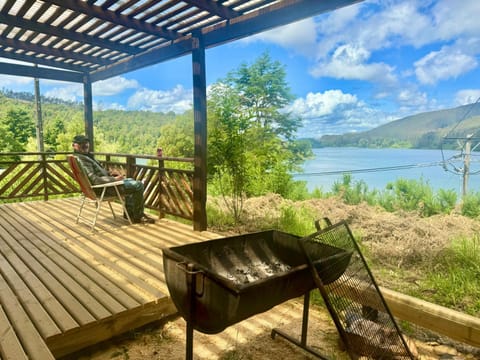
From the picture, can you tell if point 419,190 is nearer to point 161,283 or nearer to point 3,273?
point 161,283

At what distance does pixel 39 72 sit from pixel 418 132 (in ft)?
31.1

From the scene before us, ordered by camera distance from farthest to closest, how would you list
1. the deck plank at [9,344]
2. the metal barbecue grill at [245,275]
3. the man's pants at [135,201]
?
the man's pants at [135,201] → the deck plank at [9,344] → the metal barbecue grill at [245,275]

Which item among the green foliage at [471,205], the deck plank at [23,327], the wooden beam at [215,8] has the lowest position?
the deck plank at [23,327]

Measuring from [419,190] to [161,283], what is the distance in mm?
4725

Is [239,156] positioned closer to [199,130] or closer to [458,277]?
[199,130]

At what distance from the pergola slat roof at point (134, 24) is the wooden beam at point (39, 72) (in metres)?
0.09

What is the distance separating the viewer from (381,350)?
179cm

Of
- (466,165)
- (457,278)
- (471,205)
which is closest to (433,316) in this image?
(457,278)

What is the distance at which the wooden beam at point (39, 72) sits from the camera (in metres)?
5.02

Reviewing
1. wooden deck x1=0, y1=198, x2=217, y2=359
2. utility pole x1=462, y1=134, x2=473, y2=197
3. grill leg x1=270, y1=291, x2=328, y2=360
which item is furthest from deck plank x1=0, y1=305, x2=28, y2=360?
utility pole x1=462, y1=134, x2=473, y2=197

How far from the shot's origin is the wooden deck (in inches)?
67.5

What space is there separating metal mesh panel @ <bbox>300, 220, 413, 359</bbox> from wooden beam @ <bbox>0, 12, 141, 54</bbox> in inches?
148

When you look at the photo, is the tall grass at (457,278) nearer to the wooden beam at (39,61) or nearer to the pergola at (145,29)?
the pergola at (145,29)

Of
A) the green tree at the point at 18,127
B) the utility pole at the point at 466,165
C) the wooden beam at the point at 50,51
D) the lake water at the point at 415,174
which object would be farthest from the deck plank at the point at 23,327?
the green tree at the point at 18,127
